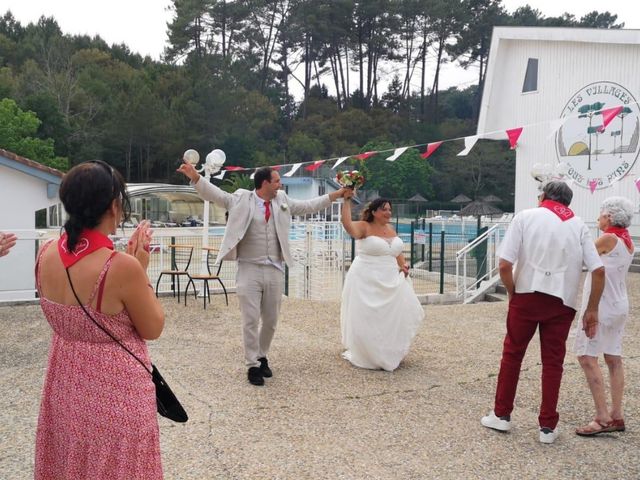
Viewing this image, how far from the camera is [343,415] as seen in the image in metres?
4.63

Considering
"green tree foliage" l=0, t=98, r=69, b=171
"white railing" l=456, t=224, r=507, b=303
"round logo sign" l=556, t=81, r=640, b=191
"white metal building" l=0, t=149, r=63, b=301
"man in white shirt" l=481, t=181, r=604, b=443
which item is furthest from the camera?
"green tree foliage" l=0, t=98, r=69, b=171

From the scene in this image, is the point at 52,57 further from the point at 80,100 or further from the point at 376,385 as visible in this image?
the point at 376,385

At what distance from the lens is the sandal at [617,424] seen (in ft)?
14.2

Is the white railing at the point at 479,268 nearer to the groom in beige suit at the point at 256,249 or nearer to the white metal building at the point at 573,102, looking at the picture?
the white metal building at the point at 573,102

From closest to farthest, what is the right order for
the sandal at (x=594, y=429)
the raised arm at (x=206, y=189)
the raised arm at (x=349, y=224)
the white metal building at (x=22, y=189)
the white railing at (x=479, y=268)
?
the sandal at (x=594, y=429) < the raised arm at (x=206, y=189) < the raised arm at (x=349, y=224) < the white metal building at (x=22, y=189) < the white railing at (x=479, y=268)

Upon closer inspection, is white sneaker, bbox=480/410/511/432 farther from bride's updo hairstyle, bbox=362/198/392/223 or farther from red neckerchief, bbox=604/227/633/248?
bride's updo hairstyle, bbox=362/198/392/223

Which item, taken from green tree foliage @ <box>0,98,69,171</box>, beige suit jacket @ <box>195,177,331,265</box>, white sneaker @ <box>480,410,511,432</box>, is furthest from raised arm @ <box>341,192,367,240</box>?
green tree foliage @ <box>0,98,69,171</box>

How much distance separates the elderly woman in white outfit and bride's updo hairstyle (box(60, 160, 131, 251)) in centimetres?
329

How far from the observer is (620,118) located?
16656 mm

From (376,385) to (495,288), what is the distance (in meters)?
7.48

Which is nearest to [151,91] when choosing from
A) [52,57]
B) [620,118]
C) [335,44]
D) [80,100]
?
[80,100]

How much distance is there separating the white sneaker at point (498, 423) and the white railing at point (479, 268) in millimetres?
7777

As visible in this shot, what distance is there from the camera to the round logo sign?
16484 mm

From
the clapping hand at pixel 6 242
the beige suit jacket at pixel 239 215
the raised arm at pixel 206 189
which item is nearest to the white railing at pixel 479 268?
the beige suit jacket at pixel 239 215
